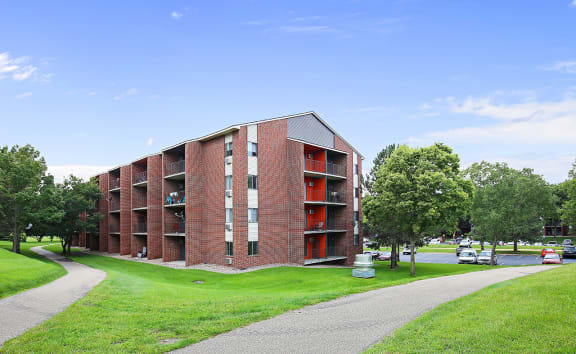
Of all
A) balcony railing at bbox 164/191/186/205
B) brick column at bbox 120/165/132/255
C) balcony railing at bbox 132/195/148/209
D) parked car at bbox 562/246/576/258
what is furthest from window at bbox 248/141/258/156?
parked car at bbox 562/246/576/258

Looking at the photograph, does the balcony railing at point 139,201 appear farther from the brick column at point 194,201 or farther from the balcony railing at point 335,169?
the balcony railing at point 335,169

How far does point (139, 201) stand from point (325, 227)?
21985mm

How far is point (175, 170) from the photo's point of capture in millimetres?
33469

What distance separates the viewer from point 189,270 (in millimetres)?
27359

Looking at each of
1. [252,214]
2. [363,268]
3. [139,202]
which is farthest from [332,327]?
[139,202]

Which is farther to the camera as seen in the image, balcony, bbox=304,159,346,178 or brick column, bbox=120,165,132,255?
brick column, bbox=120,165,132,255

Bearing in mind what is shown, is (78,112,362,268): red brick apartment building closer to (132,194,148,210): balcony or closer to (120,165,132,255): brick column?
(132,194,148,210): balcony

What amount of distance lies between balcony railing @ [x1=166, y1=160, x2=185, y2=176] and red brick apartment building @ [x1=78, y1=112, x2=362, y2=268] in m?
0.09

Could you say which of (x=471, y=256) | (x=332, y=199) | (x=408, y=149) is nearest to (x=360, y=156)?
(x=332, y=199)

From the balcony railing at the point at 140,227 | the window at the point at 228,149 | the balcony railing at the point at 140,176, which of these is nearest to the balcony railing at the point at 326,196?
the window at the point at 228,149

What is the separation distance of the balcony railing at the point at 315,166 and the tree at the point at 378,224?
4.60 m

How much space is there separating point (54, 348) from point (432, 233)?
27.6 metres

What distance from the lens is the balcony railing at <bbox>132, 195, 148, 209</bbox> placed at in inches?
1582

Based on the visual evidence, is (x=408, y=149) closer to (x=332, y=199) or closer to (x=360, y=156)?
(x=332, y=199)
